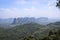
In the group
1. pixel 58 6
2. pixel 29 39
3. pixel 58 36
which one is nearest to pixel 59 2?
pixel 58 6

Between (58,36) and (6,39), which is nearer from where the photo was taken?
(58,36)

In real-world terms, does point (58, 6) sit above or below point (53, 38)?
above

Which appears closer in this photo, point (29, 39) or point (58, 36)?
point (58, 36)

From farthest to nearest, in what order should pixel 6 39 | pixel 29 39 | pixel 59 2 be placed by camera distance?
pixel 6 39
pixel 29 39
pixel 59 2

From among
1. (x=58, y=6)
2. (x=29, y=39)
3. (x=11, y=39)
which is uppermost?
(x=58, y=6)

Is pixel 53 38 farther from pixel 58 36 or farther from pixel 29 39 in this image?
pixel 29 39

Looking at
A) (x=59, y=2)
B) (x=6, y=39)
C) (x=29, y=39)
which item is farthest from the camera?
(x=6, y=39)

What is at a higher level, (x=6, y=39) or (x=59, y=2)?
(x=59, y=2)

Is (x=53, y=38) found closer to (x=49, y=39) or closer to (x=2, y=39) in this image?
(x=49, y=39)

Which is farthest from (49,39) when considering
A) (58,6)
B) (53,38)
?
(58,6)
